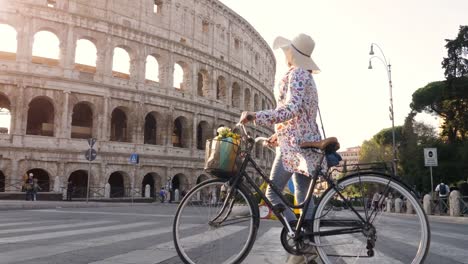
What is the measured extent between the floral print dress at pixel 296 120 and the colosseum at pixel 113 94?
24825 mm

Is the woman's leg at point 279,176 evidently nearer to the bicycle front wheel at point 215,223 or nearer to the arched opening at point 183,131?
the bicycle front wheel at point 215,223

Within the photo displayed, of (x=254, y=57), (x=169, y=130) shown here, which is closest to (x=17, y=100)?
(x=169, y=130)

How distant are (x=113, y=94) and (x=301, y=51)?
27486 millimetres

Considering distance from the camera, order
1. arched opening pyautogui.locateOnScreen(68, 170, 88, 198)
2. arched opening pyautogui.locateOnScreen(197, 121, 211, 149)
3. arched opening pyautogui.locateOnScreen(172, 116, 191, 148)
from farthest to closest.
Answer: arched opening pyautogui.locateOnScreen(197, 121, 211, 149) < arched opening pyautogui.locateOnScreen(172, 116, 191, 148) < arched opening pyautogui.locateOnScreen(68, 170, 88, 198)

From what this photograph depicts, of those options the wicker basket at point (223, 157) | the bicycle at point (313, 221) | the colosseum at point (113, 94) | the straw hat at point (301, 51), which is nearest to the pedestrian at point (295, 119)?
the straw hat at point (301, 51)

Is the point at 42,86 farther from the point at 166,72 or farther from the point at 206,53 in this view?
the point at 206,53

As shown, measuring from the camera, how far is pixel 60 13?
28.1 metres

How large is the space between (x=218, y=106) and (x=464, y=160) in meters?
21.4

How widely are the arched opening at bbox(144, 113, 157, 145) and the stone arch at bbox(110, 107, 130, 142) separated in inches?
76.8

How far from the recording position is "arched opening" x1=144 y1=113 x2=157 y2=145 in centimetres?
3438

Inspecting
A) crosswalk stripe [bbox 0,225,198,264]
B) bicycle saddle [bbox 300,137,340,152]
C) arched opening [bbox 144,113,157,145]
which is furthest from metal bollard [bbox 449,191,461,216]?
arched opening [bbox 144,113,157,145]

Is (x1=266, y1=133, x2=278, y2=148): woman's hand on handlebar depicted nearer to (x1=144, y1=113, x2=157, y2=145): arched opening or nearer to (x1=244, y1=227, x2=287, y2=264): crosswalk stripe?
(x1=244, y1=227, x2=287, y2=264): crosswalk stripe

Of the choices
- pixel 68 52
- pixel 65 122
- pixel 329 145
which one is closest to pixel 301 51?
pixel 329 145

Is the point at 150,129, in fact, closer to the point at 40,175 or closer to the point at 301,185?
the point at 40,175
